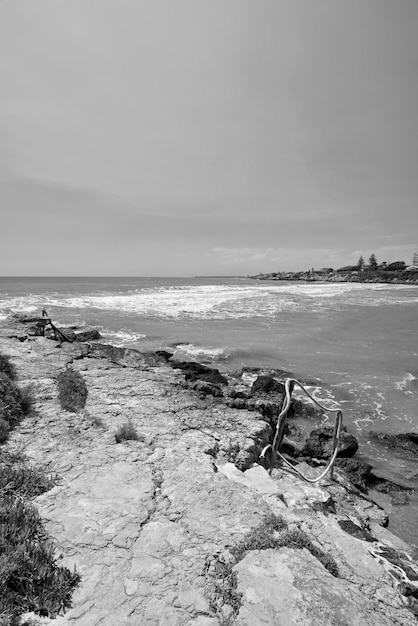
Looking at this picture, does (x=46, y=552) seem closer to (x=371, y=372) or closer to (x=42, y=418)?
(x=42, y=418)

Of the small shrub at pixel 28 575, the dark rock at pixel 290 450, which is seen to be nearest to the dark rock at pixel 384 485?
the dark rock at pixel 290 450

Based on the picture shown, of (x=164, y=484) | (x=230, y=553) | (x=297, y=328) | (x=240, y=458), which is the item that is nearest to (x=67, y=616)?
(x=230, y=553)

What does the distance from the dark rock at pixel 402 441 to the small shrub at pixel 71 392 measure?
8.36 metres

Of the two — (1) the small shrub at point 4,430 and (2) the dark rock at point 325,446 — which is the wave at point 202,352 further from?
(1) the small shrub at point 4,430

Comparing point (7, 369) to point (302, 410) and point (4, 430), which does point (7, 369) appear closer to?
point (4, 430)

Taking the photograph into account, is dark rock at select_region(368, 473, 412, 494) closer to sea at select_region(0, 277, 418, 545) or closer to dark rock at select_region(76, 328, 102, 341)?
sea at select_region(0, 277, 418, 545)

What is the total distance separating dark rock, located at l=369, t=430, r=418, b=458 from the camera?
8.23 m

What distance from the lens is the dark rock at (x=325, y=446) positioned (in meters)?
7.73

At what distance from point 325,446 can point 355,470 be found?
106 cm

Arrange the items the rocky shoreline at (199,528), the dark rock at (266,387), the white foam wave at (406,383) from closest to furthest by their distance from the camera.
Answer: the rocky shoreline at (199,528) < the dark rock at (266,387) < the white foam wave at (406,383)

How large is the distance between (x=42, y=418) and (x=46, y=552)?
3.24m

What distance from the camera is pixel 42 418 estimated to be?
5434 mm

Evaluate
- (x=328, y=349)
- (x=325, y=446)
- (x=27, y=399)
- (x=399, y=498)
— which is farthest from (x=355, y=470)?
(x=328, y=349)

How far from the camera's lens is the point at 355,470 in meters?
7.07
